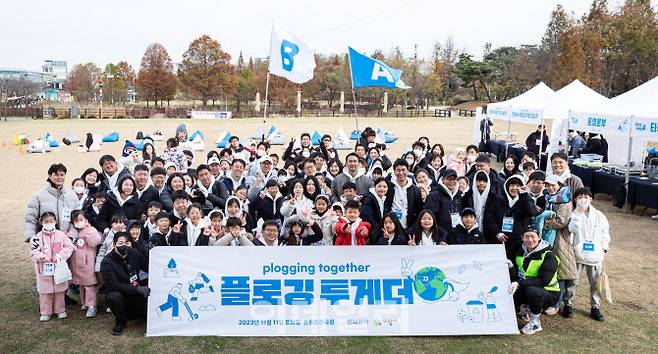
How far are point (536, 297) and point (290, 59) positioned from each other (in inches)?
288

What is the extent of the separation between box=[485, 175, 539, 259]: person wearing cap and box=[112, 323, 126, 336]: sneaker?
424 centimetres

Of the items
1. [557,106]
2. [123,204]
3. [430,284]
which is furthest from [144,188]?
[557,106]

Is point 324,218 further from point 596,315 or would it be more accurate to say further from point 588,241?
point 596,315

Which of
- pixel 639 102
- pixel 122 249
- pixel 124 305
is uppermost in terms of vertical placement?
pixel 639 102

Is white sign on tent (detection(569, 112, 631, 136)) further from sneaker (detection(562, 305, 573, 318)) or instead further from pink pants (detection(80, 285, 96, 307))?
pink pants (detection(80, 285, 96, 307))

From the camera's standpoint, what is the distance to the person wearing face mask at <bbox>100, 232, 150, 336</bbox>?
5047mm

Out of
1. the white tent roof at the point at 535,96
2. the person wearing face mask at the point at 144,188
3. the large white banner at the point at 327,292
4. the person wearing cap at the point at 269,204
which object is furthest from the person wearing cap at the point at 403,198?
the white tent roof at the point at 535,96

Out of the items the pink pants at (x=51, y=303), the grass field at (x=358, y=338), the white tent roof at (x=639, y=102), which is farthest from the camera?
the white tent roof at (x=639, y=102)

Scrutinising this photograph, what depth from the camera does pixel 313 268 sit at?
16.8 feet

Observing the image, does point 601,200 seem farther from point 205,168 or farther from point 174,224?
point 174,224

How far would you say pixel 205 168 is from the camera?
7121 mm

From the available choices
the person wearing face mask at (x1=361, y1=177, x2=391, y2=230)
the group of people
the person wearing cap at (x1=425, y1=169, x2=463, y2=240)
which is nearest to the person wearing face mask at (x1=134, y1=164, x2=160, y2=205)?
the group of people

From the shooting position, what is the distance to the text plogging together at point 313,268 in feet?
16.7

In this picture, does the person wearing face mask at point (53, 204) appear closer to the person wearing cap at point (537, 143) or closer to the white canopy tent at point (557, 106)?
the white canopy tent at point (557, 106)
